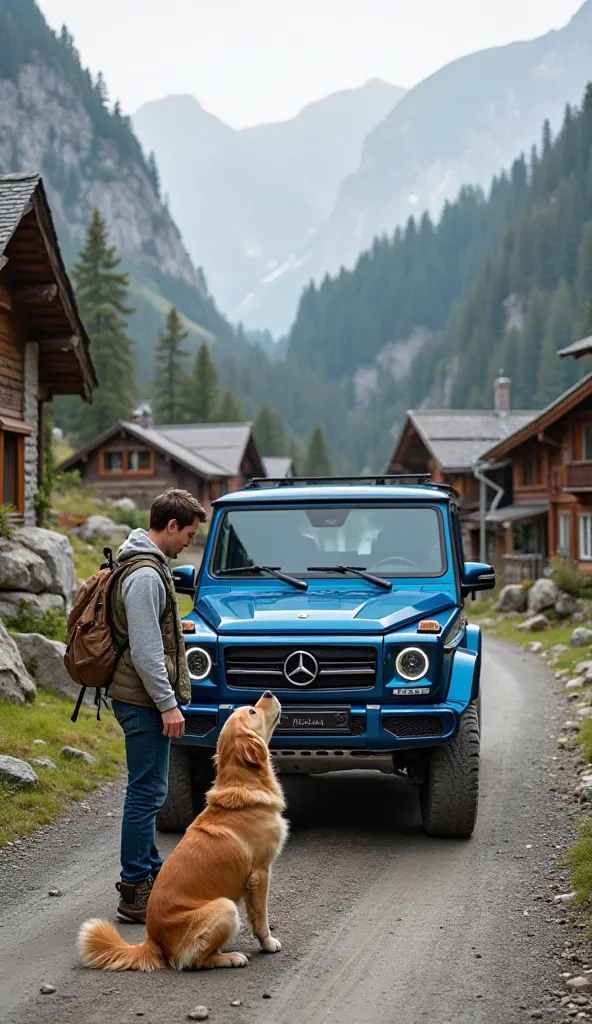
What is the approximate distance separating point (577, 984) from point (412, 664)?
2.56 m

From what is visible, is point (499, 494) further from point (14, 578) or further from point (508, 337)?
point (508, 337)

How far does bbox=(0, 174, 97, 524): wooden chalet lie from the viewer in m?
16.1

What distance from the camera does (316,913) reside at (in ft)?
19.7

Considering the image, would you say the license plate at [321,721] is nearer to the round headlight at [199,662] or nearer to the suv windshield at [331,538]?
the round headlight at [199,662]

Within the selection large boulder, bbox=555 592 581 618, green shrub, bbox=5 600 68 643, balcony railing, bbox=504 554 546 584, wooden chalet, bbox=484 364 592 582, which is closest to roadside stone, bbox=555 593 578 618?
large boulder, bbox=555 592 581 618

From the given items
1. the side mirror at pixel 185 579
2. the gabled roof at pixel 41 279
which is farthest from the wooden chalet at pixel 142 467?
the side mirror at pixel 185 579

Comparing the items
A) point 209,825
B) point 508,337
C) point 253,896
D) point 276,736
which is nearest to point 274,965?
point 253,896

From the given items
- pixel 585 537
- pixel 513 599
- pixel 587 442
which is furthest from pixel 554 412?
pixel 513 599

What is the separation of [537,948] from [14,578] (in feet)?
32.8

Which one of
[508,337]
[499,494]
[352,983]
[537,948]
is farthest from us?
[508,337]

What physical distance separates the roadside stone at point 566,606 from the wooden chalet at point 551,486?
7.56 meters

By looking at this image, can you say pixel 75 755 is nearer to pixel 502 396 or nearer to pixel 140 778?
pixel 140 778

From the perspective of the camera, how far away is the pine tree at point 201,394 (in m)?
86.8

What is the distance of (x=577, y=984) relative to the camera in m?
4.93
